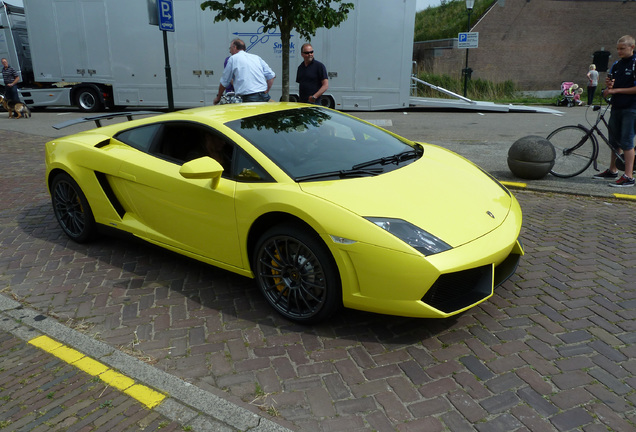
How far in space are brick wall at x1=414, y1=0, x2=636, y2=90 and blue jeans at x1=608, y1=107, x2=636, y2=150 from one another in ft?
83.2

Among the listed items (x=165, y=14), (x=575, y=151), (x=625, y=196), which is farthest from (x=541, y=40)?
(x=625, y=196)

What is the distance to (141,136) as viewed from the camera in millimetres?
4250

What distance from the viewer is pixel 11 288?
4.01 meters

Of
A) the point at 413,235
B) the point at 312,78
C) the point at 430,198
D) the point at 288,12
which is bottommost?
the point at 413,235

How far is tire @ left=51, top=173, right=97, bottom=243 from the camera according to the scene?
4.62m

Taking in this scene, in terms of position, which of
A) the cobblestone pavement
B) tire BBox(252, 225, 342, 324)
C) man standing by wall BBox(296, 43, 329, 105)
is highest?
man standing by wall BBox(296, 43, 329, 105)

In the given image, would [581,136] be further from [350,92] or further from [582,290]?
[350,92]

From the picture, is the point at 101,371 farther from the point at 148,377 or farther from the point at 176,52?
the point at 176,52

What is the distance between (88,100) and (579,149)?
52.1ft

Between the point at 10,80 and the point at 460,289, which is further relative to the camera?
the point at 10,80

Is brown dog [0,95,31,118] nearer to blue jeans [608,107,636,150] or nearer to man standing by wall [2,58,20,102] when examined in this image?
man standing by wall [2,58,20,102]

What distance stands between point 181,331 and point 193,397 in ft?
2.45

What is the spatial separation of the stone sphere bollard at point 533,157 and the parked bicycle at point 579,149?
0.30 m

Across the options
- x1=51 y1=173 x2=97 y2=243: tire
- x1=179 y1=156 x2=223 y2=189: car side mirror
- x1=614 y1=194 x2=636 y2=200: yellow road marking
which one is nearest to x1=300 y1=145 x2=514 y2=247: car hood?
x1=179 y1=156 x2=223 y2=189: car side mirror
